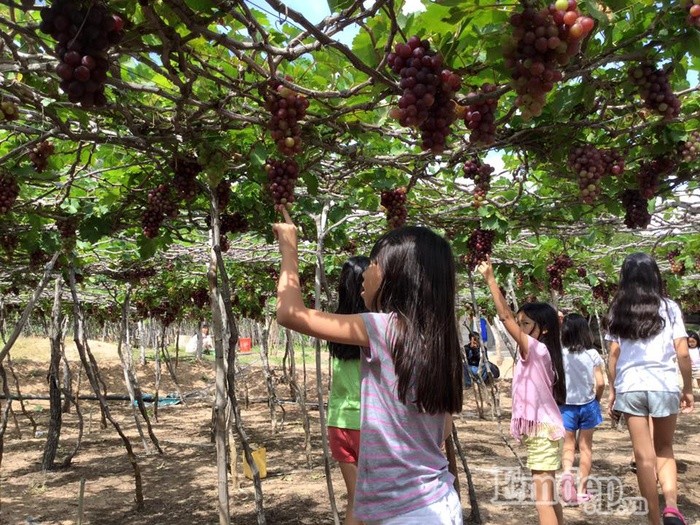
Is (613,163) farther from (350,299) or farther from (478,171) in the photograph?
(350,299)

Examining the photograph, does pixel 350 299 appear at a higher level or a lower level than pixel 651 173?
lower

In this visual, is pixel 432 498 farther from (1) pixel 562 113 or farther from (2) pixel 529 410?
(1) pixel 562 113

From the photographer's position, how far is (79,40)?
4.63 ft

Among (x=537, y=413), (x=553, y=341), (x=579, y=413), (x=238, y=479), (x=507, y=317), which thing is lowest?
(x=238, y=479)

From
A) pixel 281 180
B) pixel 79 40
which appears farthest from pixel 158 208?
pixel 79 40

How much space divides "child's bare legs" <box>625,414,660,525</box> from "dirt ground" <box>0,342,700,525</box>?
42.4 inches

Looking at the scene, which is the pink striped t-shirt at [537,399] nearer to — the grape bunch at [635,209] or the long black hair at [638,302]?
the long black hair at [638,302]

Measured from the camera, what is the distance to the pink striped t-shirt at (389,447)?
1.57 m

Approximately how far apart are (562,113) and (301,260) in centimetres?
651

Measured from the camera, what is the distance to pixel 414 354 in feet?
5.28

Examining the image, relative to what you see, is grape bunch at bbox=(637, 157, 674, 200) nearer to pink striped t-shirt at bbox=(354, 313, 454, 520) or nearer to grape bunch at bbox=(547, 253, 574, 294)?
pink striped t-shirt at bbox=(354, 313, 454, 520)

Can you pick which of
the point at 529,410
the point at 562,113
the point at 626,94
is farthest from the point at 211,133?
the point at 529,410

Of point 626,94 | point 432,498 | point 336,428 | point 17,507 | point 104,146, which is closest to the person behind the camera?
point 432,498

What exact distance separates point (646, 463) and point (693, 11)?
2.40 meters
